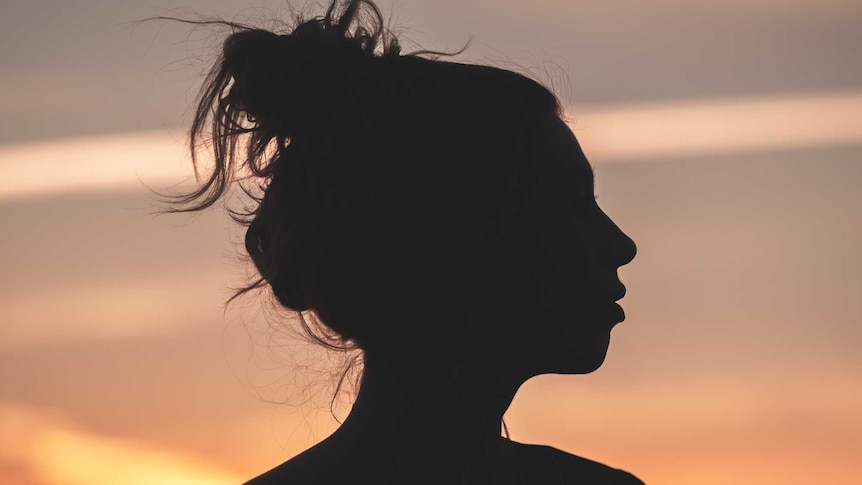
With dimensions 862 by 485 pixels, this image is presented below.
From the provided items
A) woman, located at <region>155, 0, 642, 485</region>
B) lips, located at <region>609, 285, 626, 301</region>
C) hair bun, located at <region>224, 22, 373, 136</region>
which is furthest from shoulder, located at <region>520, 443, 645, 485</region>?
hair bun, located at <region>224, 22, 373, 136</region>

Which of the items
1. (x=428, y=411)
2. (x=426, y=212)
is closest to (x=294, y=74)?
(x=426, y=212)

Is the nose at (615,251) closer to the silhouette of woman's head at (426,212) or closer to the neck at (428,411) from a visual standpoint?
the silhouette of woman's head at (426,212)

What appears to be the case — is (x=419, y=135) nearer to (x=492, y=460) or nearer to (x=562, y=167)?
(x=562, y=167)

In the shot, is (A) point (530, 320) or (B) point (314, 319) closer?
(A) point (530, 320)

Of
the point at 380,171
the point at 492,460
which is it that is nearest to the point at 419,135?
the point at 380,171

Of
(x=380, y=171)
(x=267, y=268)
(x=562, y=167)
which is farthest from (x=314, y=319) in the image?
(x=562, y=167)

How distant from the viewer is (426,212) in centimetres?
96

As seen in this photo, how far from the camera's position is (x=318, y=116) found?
991 millimetres

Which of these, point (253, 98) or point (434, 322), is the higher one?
point (253, 98)

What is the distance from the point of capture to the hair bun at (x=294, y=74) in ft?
3.27

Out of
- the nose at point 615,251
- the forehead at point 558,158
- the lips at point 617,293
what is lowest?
the lips at point 617,293

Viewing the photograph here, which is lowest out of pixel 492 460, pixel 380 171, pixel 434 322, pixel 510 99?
pixel 492 460

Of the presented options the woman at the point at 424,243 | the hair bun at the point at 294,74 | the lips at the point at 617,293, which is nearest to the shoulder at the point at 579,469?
the woman at the point at 424,243

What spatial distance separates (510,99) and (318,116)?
0.67 ft
